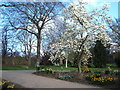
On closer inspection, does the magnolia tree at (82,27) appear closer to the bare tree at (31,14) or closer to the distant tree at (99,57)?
the bare tree at (31,14)

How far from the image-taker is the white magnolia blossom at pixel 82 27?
1230cm

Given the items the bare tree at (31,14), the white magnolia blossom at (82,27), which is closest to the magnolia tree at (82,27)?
the white magnolia blossom at (82,27)

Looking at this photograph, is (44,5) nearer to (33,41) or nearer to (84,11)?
(84,11)

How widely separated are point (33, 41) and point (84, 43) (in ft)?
59.6

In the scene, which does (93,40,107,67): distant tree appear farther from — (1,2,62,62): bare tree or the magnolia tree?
the magnolia tree

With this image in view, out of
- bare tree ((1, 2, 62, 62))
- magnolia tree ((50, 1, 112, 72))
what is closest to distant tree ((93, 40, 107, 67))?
bare tree ((1, 2, 62, 62))

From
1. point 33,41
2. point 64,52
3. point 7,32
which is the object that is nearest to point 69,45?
point 64,52

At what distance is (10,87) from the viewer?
722cm

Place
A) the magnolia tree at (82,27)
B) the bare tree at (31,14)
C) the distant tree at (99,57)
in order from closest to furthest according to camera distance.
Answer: the magnolia tree at (82,27) → the bare tree at (31,14) → the distant tree at (99,57)

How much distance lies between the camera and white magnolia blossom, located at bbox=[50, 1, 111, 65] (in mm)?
12305

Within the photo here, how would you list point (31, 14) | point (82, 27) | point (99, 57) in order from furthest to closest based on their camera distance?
point (99, 57), point (31, 14), point (82, 27)

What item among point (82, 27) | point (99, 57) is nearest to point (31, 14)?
point (82, 27)

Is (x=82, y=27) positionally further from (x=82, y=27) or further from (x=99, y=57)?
(x=99, y=57)

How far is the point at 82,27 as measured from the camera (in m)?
12.6
